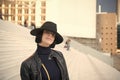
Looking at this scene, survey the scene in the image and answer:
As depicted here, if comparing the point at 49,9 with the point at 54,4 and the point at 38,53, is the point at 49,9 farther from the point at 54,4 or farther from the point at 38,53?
the point at 38,53

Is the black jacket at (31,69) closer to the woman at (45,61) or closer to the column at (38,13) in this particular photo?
the woman at (45,61)

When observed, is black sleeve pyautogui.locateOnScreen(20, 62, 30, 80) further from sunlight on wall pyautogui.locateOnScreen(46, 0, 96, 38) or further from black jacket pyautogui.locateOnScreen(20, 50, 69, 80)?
sunlight on wall pyautogui.locateOnScreen(46, 0, 96, 38)

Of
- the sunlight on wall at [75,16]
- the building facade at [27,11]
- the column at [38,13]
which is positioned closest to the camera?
the sunlight on wall at [75,16]

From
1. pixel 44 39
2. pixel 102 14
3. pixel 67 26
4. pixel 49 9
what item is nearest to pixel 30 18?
pixel 49 9

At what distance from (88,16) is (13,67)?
47875 mm

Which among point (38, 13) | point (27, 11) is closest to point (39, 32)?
point (38, 13)

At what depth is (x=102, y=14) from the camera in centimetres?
10856

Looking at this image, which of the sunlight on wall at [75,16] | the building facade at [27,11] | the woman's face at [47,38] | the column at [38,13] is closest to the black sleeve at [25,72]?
the woman's face at [47,38]

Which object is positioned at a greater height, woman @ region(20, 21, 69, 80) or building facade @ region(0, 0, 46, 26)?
building facade @ region(0, 0, 46, 26)

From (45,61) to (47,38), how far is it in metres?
0.23

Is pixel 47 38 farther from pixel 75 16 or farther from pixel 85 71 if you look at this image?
pixel 75 16

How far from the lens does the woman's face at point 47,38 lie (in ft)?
12.0

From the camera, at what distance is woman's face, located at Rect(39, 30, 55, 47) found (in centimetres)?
365

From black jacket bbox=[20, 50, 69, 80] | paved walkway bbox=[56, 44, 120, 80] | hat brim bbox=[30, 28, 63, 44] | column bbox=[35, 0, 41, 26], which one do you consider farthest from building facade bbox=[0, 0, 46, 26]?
black jacket bbox=[20, 50, 69, 80]
